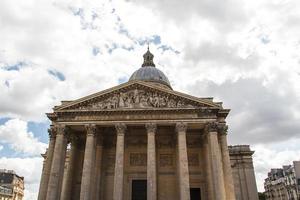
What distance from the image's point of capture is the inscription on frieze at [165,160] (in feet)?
87.3

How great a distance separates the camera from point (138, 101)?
24438 mm

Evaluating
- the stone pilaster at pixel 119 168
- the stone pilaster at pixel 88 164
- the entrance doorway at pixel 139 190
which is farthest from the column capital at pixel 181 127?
→ the stone pilaster at pixel 88 164

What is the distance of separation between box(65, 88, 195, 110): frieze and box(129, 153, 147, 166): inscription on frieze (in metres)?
5.70

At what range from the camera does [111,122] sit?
78.2ft

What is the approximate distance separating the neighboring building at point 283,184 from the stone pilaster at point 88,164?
39311 mm

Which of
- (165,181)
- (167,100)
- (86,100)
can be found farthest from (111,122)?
(165,181)

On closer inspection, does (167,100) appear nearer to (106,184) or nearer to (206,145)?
(206,145)

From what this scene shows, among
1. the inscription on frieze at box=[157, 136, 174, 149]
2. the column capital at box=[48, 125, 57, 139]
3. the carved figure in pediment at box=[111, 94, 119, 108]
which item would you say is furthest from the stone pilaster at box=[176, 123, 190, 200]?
the column capital at box=[48, 125, 57, 139]

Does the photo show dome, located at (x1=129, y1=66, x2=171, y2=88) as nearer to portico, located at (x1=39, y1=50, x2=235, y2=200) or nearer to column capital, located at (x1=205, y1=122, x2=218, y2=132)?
portico, located at (x1=39, y1=50, x2=235, y2=200)

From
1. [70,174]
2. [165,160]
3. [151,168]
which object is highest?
[165,160]

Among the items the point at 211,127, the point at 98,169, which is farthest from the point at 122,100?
the point at 211,127

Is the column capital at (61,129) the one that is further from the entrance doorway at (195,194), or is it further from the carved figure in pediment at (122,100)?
the entrance doorway at (195,194)

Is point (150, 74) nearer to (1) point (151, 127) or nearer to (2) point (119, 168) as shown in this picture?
(1) point (151, 127)

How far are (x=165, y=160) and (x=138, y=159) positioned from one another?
2.67 meters
